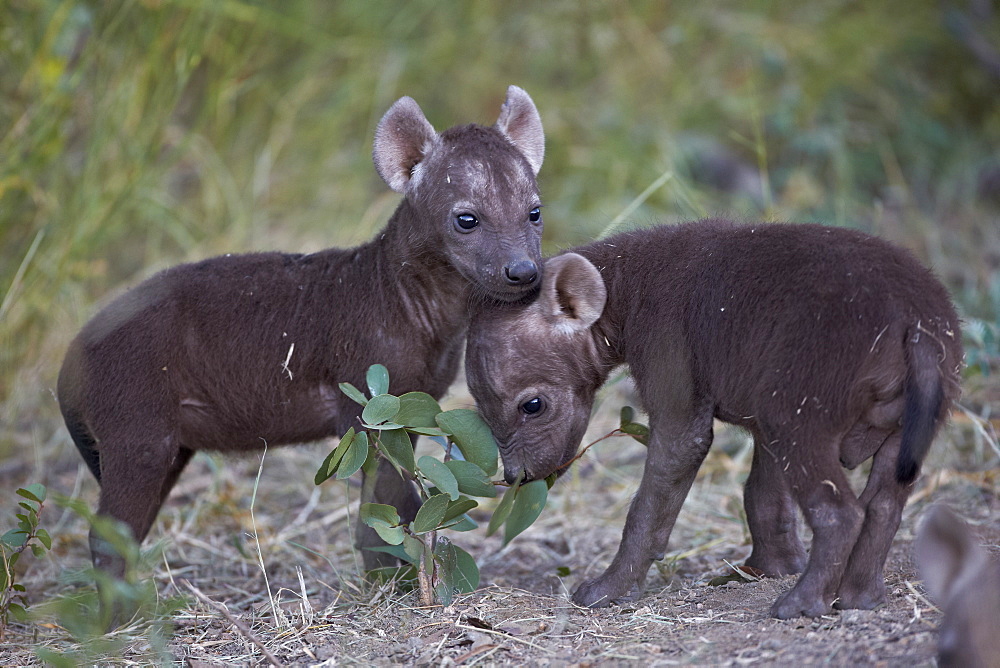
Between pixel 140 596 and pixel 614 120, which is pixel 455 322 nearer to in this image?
pixel 140 596

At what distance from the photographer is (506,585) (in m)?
4.83

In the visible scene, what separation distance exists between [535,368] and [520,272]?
53cm

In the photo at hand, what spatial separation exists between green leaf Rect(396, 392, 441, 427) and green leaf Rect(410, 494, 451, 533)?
0.30 m

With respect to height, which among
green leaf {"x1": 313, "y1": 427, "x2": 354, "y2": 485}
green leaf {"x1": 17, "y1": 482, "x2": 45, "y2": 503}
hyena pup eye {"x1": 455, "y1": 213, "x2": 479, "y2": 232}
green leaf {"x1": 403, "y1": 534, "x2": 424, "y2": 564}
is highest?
hyena pup eye {"x1": 455, "y1": 213, "x2": 479, "y2": 232}

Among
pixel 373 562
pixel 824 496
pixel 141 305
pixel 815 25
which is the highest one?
pixel 815 25

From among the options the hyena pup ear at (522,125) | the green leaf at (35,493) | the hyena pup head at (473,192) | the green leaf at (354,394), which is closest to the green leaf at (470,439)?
the green leaf at (354,394)

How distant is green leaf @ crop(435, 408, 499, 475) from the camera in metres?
4.33

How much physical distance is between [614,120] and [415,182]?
229 inches

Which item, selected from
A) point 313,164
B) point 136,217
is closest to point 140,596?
point 136,217

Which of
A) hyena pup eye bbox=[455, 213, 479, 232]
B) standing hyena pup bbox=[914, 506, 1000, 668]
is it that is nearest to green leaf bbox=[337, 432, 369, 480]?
hyena pup eye bbox=[455, 213, 479, 232]

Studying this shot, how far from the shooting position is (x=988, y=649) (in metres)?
3.14

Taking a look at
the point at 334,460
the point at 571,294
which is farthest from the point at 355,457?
the point at 571,294

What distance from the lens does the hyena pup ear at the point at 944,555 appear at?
3338mm

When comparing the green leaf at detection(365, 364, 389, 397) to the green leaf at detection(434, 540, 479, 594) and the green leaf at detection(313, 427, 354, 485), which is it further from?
the green leaf at detection(434, 540, 479, 594)
